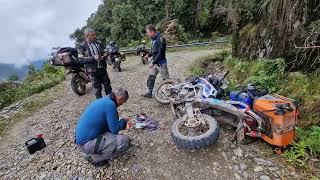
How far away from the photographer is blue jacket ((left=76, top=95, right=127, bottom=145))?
5.21 metres

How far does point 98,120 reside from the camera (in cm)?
527

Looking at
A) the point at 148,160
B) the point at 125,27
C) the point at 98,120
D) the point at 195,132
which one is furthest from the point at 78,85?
the point at 125,27

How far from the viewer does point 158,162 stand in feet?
18.1

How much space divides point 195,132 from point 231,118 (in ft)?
2.68

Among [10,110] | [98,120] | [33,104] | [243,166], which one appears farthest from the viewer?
[33,104]

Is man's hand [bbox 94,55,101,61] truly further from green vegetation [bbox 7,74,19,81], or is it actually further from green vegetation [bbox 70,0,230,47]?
green vegetation [bbox 70,0,230,47]

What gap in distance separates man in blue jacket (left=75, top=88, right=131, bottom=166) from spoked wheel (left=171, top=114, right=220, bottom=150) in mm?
1004

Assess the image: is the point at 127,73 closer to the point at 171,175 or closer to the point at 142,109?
the point at 142,109

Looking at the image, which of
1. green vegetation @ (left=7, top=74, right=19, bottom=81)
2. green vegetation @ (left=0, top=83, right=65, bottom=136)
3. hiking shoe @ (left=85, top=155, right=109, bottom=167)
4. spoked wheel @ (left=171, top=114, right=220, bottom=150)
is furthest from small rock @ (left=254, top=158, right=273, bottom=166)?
green vegetation @ (left=7, top=74, right=19, bottom=81)

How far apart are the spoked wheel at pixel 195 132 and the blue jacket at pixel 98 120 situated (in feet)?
3.53

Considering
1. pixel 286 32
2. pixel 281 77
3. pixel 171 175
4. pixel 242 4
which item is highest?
pixel 242 4

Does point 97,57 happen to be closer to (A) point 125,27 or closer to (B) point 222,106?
(B) point 222,106

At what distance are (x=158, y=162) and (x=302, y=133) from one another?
2.63 metres

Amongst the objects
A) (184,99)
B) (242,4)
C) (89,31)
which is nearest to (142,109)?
(184,99)
